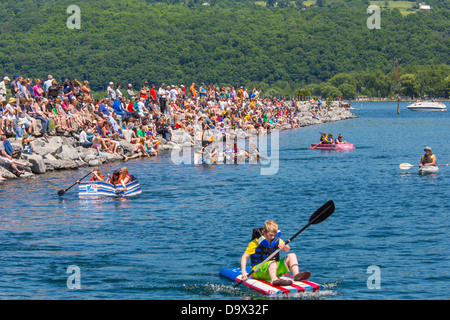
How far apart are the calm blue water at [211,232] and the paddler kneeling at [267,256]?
0.60 metres

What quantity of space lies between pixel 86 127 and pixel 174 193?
1147 cm

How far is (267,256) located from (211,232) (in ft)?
24.5

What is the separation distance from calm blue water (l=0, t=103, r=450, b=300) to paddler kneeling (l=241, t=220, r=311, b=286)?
600 millimetres

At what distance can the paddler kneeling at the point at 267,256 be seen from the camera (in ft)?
52.3

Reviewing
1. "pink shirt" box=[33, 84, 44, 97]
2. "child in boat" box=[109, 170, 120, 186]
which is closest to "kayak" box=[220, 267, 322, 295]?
"child in boat" box=[109, 170, 120, 186]

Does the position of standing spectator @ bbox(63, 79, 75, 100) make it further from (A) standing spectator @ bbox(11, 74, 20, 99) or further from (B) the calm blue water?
(B) the calm blue water

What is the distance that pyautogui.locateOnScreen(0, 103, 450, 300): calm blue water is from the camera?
17609 millimetres

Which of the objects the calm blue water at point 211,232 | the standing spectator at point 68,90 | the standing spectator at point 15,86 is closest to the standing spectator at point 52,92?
the standing spectator at point 68,90

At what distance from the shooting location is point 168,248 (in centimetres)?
2153

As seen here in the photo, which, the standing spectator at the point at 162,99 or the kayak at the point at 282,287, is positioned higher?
the standing spectator at the point at 162,99

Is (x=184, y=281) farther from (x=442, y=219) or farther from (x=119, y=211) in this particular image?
(x=442, y=219)

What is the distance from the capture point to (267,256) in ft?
54.0

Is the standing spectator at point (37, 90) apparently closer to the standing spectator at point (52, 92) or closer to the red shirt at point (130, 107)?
the standing spectator at point (52, 92)
